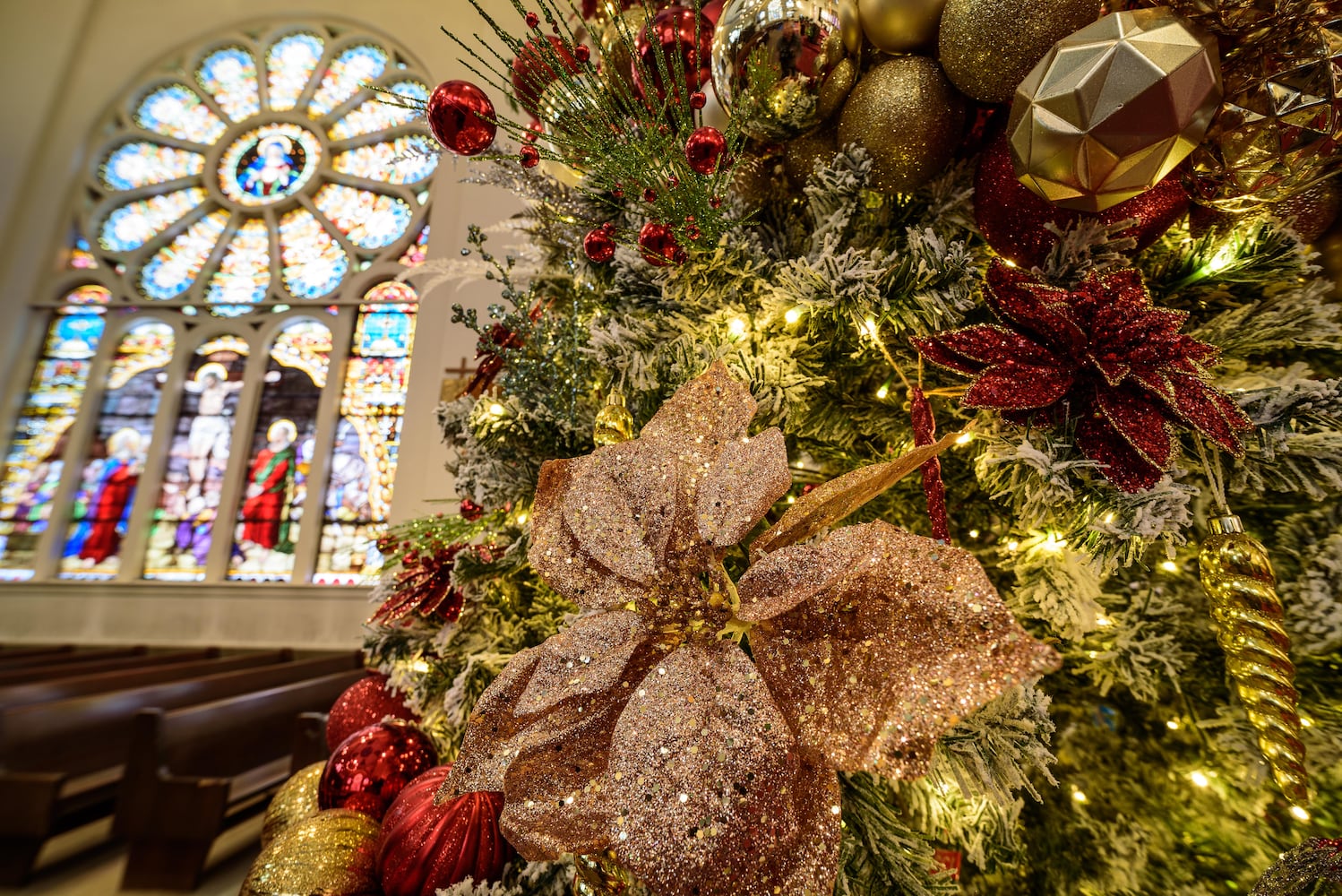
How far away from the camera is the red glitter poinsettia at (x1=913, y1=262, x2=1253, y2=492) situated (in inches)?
10.0

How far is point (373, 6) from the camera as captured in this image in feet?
15.1

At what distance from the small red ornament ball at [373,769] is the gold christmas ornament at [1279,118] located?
649 millimetres

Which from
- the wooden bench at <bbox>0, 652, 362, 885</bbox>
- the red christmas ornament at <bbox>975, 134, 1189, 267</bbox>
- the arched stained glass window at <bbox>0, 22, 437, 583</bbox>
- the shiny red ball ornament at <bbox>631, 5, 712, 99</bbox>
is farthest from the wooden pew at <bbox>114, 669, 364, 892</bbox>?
the arched stained glass window at <bbox>0, 22, 437, 583</bbox>

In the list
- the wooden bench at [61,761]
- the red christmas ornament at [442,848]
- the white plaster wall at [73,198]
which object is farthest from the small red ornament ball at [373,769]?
the white plaster wall at [73,198]

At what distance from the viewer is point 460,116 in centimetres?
42

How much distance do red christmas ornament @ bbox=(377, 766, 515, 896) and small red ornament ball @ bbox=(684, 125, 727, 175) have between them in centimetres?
39

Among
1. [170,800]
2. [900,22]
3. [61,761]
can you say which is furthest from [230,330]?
[900,22]

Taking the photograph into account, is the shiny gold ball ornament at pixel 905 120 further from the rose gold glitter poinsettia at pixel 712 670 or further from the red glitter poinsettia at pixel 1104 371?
the rose gold glitter poinsettia at pixel 712 670

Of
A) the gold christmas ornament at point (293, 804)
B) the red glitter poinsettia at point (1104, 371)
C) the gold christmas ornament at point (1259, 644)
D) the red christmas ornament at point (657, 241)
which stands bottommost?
the gold christmas ornament at point (293, 804)

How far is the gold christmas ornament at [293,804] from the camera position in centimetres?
55

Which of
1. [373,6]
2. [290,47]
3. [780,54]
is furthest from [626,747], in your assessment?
[290,47]

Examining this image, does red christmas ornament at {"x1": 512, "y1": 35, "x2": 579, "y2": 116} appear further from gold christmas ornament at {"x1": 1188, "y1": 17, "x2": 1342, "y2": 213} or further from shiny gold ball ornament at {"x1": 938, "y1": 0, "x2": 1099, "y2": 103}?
gold christmas ornament at {"x1": 1188, "y1": 17, "x2": 1342, "y2": 213}

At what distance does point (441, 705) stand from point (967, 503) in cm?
45

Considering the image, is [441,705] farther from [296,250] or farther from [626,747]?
[296,250]
